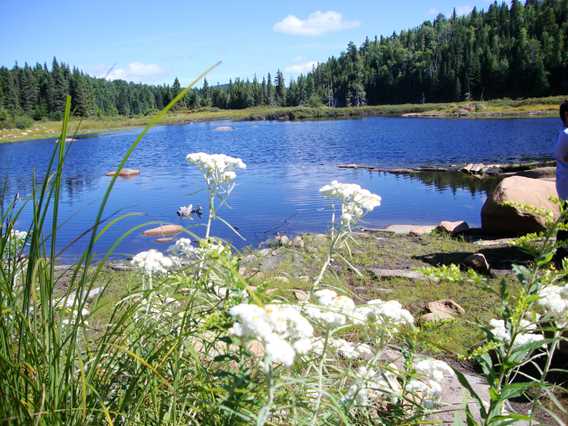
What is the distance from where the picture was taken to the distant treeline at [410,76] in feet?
334

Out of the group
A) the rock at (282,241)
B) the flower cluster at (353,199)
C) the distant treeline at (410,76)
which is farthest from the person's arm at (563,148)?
the distant treeline at (410,76)

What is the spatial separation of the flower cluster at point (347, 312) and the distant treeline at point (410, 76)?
82.9m

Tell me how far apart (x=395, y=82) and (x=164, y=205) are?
13142 centimetres

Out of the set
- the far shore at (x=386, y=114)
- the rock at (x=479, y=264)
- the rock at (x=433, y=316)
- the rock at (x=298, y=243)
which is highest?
the far shore at (x=386, y=114)

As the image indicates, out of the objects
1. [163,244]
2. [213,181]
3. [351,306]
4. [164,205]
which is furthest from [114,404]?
[164,205]

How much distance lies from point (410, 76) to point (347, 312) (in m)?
144

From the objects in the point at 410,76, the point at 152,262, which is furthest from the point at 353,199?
the point at 410,76

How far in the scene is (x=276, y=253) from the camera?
9164 mm

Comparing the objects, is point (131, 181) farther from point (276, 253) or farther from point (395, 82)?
point (395, 82)

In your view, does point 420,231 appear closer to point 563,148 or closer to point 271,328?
point 563,148

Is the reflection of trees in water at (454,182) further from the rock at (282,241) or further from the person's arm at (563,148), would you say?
the person's arm at (563,148)

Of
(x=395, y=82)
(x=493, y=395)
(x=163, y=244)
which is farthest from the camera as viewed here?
(x=395, y=82)

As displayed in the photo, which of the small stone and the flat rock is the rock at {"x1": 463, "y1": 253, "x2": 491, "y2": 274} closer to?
the flat rock

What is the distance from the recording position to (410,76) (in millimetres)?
135625
